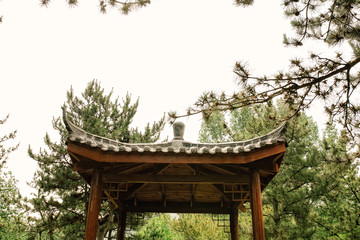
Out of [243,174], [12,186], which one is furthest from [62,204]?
[12,186]

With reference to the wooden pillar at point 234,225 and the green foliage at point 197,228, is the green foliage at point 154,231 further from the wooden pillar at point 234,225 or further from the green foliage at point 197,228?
the wooden pillar at point 234,225

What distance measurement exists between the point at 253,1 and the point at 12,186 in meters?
18.6

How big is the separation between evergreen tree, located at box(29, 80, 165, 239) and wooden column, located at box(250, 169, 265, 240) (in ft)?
19.8

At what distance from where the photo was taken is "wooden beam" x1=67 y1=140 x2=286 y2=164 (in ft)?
11.8

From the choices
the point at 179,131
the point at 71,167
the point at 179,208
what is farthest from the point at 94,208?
the point at 71,167

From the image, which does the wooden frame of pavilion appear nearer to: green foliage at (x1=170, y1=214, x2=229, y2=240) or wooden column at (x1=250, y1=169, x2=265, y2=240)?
wooden column at (x1=250, y1=169, x2=265, y2=240)

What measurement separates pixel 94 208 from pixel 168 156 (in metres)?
1.18

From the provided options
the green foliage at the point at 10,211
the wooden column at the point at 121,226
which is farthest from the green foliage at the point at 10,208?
the wooden column at the point at 121,226

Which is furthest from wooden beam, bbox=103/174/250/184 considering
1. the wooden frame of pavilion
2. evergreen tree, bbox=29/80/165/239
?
evergreen tree, bbox=29/80/165/239

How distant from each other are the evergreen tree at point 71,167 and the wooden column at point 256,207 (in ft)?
19.8

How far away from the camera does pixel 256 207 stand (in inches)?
143

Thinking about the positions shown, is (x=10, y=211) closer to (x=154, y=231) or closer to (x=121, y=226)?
(x=154, y=231)

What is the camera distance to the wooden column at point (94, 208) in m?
3.59

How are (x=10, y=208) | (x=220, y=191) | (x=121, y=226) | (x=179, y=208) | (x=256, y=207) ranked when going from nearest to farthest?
(x=256, y=207)
(x=220, y=191)
(x=121, y=226)
(x=179, y=208)
(x=10, y=208)
